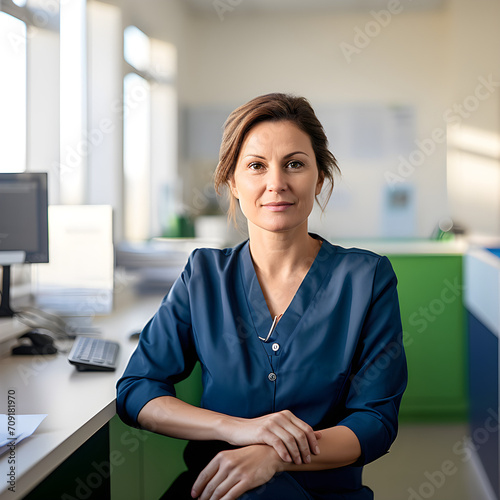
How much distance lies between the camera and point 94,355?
4.76ft

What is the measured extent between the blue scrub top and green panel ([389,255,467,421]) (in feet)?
5.35

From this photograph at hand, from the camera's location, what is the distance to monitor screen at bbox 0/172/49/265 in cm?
183

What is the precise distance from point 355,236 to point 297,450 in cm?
454

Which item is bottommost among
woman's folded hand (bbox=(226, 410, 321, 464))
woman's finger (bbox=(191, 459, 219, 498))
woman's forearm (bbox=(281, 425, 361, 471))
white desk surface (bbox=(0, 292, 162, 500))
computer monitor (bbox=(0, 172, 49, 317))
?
woman's finger (bbox=(191, 459, 219, 498))

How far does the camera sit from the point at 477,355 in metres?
2.56

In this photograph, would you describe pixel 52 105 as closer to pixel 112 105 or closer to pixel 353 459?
pixel 112 105

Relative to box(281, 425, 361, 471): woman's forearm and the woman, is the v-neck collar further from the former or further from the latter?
box(281, 425, 361, 471): woman's forearm

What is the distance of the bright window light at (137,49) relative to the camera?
4.02 m

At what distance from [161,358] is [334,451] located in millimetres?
405

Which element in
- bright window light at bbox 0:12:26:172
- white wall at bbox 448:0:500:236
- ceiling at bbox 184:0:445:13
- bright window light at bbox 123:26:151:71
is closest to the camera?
bright window light at bbox 0:12:26:172

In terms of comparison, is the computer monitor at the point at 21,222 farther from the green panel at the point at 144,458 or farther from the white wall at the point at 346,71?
the white wall at the point at 346,71

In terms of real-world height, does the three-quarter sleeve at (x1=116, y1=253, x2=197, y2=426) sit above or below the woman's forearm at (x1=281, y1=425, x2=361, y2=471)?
above

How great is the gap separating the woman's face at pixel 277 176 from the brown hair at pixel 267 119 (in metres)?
0.02

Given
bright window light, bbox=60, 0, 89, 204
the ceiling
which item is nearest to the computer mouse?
bright window light, bbox=60, 0, 89, 204
